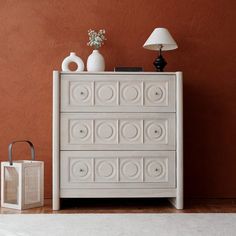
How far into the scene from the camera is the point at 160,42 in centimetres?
394

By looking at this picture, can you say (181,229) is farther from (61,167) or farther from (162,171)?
(61,167)

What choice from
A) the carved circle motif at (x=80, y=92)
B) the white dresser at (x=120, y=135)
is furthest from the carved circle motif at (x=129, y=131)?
the carved circle motif at (x=80, y=92)

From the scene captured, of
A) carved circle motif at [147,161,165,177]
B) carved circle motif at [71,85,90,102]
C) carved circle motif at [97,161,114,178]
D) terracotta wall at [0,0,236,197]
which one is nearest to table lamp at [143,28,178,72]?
terracotta wall at [0,0,236,197]

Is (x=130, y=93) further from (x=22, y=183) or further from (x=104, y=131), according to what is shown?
(x=22, y=183)

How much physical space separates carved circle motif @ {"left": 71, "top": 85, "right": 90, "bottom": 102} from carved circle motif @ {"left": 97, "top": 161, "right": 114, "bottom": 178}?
0.50 meters

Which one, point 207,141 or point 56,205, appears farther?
point 207,141

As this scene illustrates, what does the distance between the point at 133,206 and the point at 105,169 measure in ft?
1.36

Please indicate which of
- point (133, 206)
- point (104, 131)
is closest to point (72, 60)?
point (104, 131)

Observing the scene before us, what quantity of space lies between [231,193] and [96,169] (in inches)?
49.4

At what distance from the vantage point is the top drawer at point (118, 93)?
3.80 meters

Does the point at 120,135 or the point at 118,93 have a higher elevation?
the point at 118,93

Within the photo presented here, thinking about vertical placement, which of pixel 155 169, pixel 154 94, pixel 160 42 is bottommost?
pixel 155 169

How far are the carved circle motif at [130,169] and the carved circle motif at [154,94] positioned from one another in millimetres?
503

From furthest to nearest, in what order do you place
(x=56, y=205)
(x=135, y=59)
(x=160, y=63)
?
(x=135, y=59)
(x=160, y=63)
(x=56, y=205)
